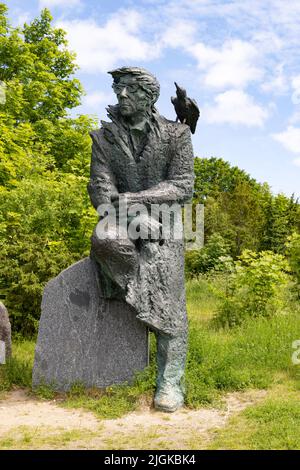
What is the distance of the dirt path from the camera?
4.38m

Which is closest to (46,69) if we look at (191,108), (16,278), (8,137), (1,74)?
(1,74)

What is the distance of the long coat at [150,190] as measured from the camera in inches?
212

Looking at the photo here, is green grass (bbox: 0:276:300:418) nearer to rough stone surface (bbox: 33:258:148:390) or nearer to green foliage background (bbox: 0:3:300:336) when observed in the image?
rough stone surface (bbox: 33:258:148:390)

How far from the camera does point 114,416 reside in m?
4.98

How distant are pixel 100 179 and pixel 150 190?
49cm

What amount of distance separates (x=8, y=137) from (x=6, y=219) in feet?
4.83

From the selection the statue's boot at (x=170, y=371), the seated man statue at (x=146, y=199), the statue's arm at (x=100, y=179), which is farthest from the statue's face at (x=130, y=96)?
the statue's boot at (x=170, y=371)

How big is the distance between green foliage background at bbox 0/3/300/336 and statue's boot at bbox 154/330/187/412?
3.24m

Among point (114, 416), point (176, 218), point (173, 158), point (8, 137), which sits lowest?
point (114, 416)

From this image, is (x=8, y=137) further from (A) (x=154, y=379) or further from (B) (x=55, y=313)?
(A) (x=154, y=379)
